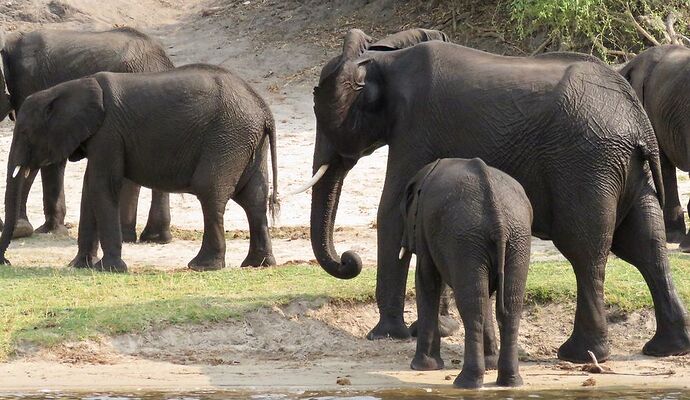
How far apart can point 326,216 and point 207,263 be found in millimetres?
2431

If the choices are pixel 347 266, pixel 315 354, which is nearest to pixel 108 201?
pixel 347 266

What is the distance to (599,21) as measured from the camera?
1886cm

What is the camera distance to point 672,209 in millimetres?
14719

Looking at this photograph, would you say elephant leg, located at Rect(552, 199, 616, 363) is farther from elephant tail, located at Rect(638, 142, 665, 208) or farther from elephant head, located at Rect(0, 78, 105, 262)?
elephant head, located at Rect(0, 78, 105, 262)

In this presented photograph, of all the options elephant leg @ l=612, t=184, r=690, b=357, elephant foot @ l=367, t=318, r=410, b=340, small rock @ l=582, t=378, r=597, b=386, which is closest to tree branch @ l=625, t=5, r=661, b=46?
elephant leg @ l=612, t=184, r=690, b=357

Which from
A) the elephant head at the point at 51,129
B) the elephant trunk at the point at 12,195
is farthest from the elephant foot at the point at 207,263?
the elephant trunk at the point at 12,195

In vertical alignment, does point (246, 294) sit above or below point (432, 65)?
below

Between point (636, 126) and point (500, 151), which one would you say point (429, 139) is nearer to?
point (500, 151)

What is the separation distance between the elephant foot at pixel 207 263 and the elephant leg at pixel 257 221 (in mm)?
302

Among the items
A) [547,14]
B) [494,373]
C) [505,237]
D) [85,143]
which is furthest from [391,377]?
[547,14]

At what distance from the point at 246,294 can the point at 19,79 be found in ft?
18.8

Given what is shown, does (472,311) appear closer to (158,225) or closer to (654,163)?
(654,163)

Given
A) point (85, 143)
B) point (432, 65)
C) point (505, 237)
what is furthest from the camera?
point (85, 143)

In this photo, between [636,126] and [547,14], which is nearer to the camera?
[636,126]
